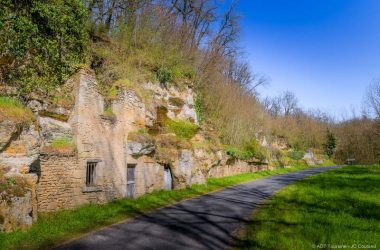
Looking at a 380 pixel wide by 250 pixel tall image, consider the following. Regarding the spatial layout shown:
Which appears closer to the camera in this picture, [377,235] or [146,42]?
[377,235]

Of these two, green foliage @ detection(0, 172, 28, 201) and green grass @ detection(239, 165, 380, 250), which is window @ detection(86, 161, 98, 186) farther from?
green grass @ detection(239, 165, 380, 250)

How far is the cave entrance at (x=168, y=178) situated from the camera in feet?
62.5

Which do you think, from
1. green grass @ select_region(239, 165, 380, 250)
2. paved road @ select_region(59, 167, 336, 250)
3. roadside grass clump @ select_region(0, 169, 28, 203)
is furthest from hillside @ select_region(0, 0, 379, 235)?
green grass @ select_region(239, 165, 380, 250)

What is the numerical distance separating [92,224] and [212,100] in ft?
72.4

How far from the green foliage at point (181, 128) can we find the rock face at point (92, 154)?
0.71 meters

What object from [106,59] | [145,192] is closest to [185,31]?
[106,59]

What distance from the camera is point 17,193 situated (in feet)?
29.8

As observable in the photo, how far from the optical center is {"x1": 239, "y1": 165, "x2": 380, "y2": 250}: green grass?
7.54m

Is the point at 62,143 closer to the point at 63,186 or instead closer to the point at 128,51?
the point at 63,186

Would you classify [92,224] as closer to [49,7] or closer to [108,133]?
[108,133]

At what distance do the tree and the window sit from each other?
62363 mm

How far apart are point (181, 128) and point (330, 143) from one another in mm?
54124

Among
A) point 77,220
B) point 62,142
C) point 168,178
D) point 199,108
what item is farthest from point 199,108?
point 77,220

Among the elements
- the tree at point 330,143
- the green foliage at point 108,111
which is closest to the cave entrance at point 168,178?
the green foliage at point 108,111
